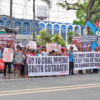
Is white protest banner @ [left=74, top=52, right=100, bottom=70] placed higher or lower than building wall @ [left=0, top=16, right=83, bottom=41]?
lower

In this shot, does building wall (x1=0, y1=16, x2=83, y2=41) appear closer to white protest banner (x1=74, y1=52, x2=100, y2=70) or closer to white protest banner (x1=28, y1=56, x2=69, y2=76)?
white protest banner (x1=74, y1=52, x2=100, y2=70)

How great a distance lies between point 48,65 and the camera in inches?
613

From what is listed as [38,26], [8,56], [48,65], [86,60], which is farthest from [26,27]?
[8,56]

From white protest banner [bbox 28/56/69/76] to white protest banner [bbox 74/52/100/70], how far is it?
96cm

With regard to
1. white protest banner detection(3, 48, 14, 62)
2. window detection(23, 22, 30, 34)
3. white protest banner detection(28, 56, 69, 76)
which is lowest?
white protest banner detection(28, 56, 69, 76)

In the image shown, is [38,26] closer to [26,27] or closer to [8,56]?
[26,27]

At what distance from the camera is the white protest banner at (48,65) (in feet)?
49.3

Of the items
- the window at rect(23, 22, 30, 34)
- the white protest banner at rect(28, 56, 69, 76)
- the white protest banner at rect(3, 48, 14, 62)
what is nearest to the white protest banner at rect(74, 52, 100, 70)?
the white protest banner at rect(28, 56, 69, 76)

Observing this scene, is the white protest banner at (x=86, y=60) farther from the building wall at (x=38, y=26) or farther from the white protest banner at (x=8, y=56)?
the building wall at (x=38, y=26)

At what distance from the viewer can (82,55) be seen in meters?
17.6

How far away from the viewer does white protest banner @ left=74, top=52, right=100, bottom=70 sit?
17.3 meters

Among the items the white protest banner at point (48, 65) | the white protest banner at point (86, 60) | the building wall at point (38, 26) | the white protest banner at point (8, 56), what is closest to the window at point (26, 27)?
the building wall at point (38, 26)

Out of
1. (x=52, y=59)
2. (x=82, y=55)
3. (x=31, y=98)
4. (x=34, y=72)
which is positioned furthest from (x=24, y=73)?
(x=31, y=98)

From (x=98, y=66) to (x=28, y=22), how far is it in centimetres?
7422
